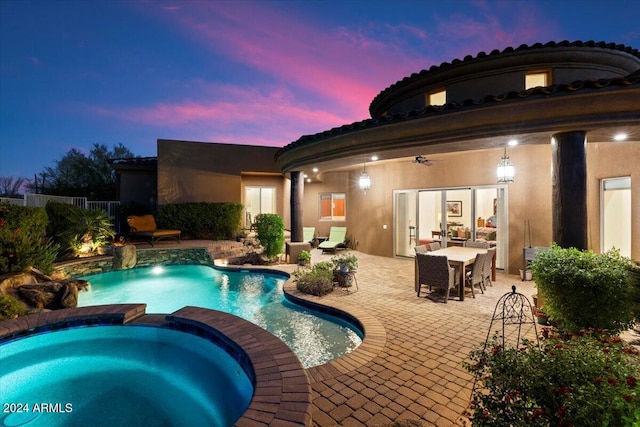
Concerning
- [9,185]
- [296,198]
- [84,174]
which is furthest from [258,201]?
[9,185]

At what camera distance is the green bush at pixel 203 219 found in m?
14.7

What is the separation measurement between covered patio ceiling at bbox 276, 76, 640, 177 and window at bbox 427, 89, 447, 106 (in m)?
3.64

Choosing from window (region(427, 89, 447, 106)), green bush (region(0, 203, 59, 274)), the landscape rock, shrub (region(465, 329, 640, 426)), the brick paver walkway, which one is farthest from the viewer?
the landscape rock

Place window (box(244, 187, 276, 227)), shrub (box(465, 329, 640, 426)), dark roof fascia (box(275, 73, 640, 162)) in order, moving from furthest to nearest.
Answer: window (box(244, 187, 276, 227))
dark roof fascia (box(275, 73, 640, 162))
shrub (box(465, 329, 640, 426))

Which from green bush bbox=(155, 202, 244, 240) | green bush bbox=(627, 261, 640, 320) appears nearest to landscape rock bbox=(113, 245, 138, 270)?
green bush bbox=(155, 202, 244, 240)

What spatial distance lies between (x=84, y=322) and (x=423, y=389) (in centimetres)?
512

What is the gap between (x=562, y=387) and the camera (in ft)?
5.82

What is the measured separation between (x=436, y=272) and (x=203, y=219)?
12028 mm

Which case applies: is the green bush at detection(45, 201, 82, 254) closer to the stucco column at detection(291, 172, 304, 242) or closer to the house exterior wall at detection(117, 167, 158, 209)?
the house exterior wall at detection(117, 167, 158, 209)

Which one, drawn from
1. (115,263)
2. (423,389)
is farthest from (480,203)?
(115,263)

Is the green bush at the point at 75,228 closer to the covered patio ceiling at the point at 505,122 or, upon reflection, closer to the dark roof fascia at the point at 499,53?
the covered patio ceiling at the point at 505,122

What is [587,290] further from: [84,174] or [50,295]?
[84,174]

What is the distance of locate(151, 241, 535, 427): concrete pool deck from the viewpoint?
2.85 meters

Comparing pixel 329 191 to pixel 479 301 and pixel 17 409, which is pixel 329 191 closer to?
pixel 479 301
